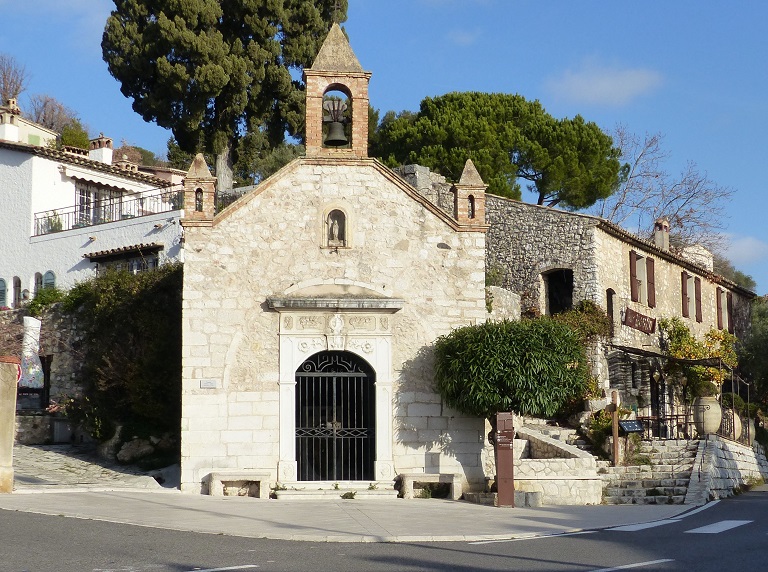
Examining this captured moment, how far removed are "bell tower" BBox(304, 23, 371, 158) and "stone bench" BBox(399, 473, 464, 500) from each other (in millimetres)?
6909

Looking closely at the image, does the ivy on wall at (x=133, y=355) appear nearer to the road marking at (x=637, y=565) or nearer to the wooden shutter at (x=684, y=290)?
the road marking at (x=637, y=565)

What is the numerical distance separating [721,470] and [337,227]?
10.8m

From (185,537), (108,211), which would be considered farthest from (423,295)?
(108,211)

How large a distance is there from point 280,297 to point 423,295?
120 inches

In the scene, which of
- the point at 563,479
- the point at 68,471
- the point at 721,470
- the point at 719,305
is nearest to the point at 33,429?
the point at 68,471

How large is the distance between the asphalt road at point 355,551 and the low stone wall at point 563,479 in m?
5.22

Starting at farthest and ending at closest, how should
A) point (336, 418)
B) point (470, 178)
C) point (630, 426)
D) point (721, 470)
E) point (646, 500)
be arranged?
point (721, 470), point (630, 426), point (470, 178), point (336, 418), point (646, 500)

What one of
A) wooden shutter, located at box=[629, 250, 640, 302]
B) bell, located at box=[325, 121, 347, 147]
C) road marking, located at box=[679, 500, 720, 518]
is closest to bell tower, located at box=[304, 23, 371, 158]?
bell, located at box=[325, 121, 347, 147]

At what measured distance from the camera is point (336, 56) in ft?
76.9

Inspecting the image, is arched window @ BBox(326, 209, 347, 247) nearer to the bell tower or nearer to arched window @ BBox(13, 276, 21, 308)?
the bell tower

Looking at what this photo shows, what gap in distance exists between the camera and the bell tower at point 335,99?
75.5 feet

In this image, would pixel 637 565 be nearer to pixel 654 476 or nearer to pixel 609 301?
pixel 654 476

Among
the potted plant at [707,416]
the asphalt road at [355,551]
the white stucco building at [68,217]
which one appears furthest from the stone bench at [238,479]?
the white stucco building at [68,217]

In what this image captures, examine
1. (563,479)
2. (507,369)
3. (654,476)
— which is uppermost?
(507,369)
